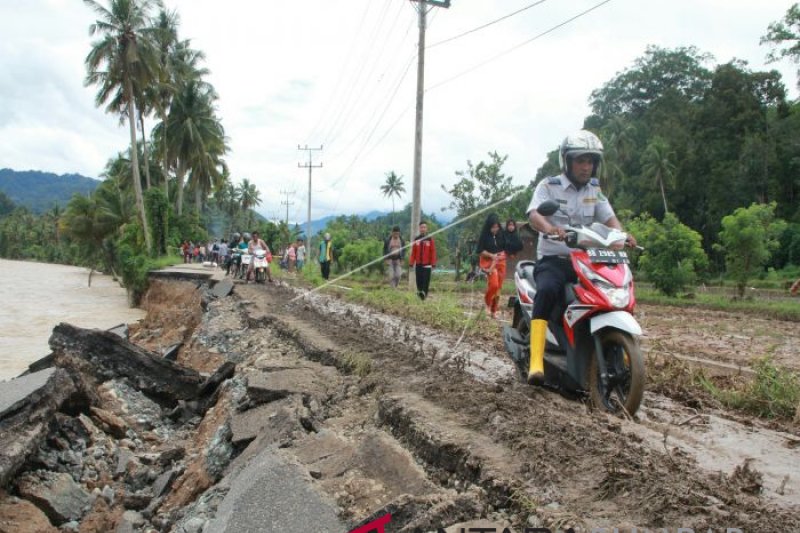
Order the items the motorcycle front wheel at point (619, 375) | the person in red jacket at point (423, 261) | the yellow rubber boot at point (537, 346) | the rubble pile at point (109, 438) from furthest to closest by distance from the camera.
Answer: the person in red jacket at point (423, 261)
the rubble pile at point (109, 438)
the yellow rubber boot at point (537, 346)
the motorcycle front wheel at point (619, 375)

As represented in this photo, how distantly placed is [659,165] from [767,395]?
141 feet

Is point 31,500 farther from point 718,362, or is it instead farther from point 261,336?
point 718,362

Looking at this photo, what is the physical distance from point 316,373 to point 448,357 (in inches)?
48.4

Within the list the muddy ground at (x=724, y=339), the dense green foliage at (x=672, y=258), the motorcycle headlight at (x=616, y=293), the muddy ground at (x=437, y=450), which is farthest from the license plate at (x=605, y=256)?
the dense green foliage at (x=672, y=258)

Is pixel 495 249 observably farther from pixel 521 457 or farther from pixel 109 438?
pixel 521 457

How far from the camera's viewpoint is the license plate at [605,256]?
4039 mm

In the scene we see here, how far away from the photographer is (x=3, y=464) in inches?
187

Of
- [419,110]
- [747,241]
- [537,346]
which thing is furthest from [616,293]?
[747,241]

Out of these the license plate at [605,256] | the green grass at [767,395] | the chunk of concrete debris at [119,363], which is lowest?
the chunk of concrete debris at [119,363]

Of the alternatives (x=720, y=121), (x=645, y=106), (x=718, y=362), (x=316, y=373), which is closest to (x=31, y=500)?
(x=316, y=373)

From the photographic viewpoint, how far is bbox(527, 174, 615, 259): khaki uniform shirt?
454 cm

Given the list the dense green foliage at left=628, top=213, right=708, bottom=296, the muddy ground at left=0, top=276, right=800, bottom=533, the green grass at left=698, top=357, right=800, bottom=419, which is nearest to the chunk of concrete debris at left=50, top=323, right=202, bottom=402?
A: the muddy ground at left=0, top=276, right=800, bottom=533

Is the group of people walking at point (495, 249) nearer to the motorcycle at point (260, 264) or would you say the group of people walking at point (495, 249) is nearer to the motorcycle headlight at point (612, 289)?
the motorcycle headlight at point (612, 289)

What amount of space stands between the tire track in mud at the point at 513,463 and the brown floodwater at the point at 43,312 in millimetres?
13565
